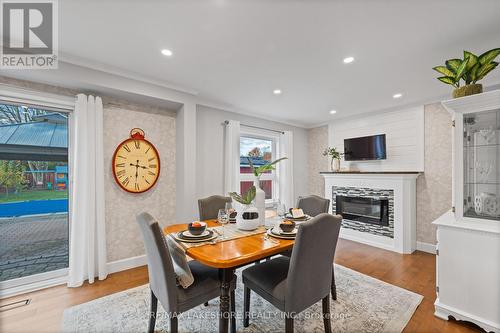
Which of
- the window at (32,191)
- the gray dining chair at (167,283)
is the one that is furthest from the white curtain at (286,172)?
the window at (32,191)

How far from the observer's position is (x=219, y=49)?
6.77ft

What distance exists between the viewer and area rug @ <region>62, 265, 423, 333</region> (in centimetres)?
179

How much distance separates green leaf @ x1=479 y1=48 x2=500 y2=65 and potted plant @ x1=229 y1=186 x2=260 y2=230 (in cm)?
218

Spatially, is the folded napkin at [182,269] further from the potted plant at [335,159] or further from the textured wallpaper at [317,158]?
the textured wallpaper at [317,158]

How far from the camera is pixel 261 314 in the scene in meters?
1.97

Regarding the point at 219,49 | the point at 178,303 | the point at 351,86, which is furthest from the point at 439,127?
the point at 178,303

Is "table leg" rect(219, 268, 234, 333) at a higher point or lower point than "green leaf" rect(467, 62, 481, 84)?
lower

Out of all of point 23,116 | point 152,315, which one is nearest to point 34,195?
point 23,116

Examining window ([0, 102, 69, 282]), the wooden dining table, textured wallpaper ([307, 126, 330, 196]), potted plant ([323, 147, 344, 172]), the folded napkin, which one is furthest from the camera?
textured wallpaper ([307, 126, 330, 196])

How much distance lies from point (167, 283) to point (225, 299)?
39 centimetres

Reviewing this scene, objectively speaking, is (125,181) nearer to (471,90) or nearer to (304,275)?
(304,275)

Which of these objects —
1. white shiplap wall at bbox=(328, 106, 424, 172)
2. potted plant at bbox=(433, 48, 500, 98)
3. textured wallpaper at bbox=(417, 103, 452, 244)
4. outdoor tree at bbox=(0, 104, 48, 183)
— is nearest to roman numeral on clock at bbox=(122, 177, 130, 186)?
outdoor tree at bbox=(0, 104, 48, 183)

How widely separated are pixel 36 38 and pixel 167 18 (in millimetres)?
1298

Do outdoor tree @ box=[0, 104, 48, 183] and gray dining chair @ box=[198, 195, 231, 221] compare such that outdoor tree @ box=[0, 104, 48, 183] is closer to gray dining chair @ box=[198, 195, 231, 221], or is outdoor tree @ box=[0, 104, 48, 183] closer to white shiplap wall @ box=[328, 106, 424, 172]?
gray dining chair @ box=[198, 195, 231, 221]
